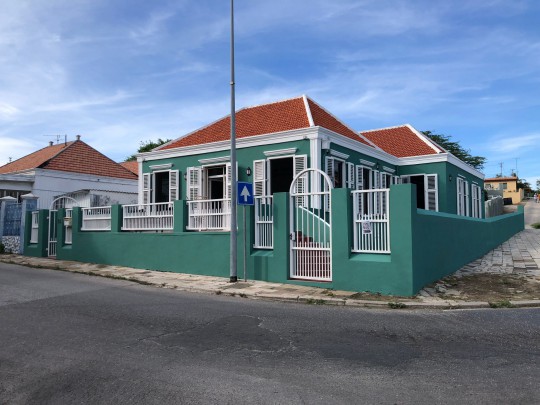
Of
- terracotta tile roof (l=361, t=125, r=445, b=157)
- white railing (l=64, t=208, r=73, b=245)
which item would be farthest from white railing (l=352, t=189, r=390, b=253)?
terracotta tile roof (l=361, t=125, r=445, b=157)

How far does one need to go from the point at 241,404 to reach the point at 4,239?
18.8 metres

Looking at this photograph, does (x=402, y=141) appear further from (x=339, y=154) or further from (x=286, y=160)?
(x=286, y=160)

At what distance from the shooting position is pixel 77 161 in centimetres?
2569

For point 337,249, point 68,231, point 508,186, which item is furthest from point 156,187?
point 508,186

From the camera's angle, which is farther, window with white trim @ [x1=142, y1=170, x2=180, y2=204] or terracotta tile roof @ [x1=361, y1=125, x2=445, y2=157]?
terracotta tile roof @ [x1=361, y1=125, x2=445, y2=157]

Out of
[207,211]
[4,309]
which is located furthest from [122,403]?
[207,211]

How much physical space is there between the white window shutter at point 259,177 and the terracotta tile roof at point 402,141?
8.77 meters

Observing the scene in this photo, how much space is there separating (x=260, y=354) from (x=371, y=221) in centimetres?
486

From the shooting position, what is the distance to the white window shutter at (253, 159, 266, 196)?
49.5ft

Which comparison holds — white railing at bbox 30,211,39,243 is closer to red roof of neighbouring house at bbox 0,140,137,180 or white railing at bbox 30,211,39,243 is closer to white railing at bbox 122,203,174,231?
white railing at bbox 122,203,174,231

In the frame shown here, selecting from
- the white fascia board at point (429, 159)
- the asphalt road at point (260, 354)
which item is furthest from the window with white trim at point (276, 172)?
the white fascia board at point (429, 159)

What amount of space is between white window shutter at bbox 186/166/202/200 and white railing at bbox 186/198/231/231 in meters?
4.06

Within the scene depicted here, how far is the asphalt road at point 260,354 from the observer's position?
12.8 feet

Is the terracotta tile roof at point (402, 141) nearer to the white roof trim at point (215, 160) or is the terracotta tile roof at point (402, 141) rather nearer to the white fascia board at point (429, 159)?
the white fascia board at point (429, 159)
